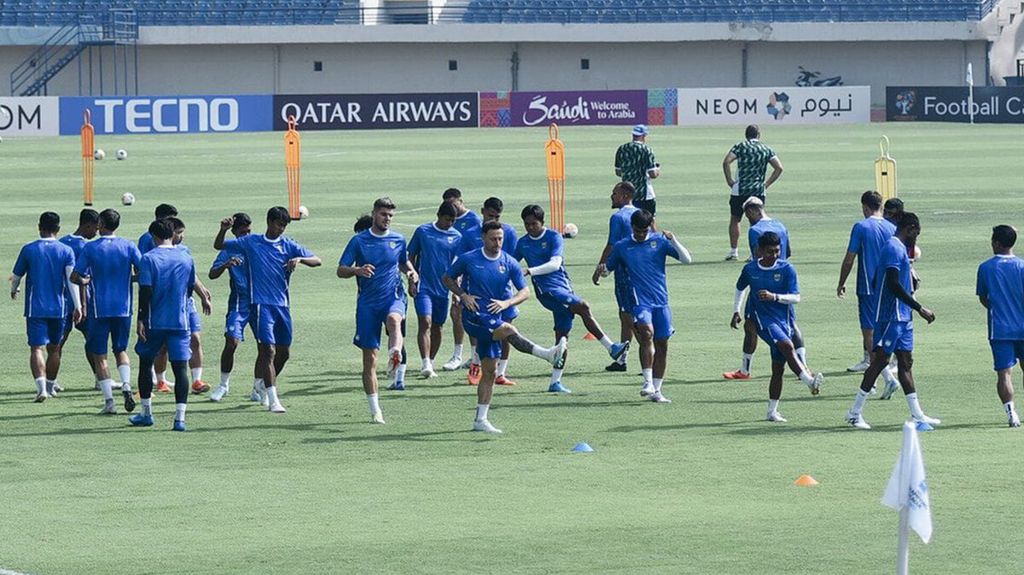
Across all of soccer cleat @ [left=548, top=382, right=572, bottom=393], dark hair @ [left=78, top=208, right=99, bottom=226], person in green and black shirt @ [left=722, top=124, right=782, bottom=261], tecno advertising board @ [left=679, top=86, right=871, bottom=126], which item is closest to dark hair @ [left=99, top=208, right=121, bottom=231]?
dark hair @ [left=78, top=208, right=99, bottom=226]

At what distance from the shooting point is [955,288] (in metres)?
23.7

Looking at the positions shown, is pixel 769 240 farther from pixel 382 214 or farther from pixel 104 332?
pixel 104 332

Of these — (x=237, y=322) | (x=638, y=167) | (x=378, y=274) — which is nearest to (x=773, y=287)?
(x=378, y=274)

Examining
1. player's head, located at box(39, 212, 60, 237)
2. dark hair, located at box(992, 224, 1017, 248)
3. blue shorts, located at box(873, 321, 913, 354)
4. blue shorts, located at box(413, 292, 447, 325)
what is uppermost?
player's head, located at box(39, 212, 60, 237)

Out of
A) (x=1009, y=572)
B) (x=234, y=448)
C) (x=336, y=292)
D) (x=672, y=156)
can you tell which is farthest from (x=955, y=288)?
(x=672, y=156)

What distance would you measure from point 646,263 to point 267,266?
338 cm

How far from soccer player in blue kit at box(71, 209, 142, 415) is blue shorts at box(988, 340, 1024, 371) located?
7262mm

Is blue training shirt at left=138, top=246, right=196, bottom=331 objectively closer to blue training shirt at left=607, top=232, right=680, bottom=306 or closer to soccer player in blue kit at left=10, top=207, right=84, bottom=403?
soccer player in blue kit at left=10, top=207, right=84, bottom=403

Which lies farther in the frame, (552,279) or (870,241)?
(552,279)

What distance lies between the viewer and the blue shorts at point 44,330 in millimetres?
16531

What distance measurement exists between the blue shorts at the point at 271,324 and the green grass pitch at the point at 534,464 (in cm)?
68

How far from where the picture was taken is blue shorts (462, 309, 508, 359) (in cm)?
1467

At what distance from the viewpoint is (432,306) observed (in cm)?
1773

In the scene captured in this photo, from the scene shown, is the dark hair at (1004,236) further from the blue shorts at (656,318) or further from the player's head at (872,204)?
the blue shorts at (656,318)
